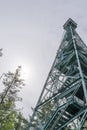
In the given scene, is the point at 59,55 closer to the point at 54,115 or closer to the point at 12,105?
the point at 54,115

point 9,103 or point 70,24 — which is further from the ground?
point 70,24

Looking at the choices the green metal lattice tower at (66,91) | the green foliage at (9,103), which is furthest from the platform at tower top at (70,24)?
the green foliage at (9,103)

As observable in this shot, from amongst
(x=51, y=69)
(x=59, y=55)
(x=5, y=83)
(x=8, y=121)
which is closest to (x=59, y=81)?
(x=51, y=69)

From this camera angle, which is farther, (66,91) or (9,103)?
(9,103)

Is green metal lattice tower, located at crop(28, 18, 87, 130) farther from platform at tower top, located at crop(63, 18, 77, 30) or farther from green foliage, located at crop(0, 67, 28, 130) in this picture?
green foliage, located at crop(0, 67, 28, 130)

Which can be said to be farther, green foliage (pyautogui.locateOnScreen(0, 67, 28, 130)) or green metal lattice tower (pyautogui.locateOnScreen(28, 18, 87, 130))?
green foliage (pyautogui.locateOnScreen(0, 67, 28, 130))

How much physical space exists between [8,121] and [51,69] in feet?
34.5

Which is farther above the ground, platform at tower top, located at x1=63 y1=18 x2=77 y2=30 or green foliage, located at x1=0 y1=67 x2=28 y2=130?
platform at tower top, located at x1=63 y1=18 x2=77 y2=30

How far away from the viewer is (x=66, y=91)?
11.6 m

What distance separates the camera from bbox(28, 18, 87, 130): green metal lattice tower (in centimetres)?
1125

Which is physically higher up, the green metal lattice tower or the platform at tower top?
the platform at tower top

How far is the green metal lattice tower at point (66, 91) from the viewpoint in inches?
443

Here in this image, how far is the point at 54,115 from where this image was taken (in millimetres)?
11594

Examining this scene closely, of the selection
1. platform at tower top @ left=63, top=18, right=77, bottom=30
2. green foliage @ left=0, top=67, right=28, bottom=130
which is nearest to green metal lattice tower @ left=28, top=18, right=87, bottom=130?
platform at tower top @ left=63, top=18, right=77, bottom=30
